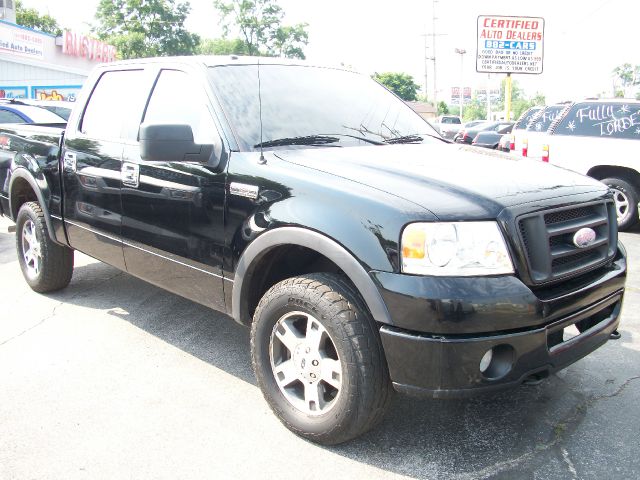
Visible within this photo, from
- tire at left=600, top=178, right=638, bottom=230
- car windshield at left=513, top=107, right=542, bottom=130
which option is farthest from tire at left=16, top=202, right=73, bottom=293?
car windshield at left=513, top=107, right=542, bottom=130

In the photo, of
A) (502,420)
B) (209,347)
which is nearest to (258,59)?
(209,347)

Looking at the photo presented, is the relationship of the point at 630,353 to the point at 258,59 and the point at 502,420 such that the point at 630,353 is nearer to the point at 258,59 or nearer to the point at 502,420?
the point at 502,420

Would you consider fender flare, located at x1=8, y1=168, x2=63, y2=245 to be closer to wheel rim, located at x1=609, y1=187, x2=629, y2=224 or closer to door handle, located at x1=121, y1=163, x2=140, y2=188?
door handle, located at x1=121, y1=163, x2=140, y2=188

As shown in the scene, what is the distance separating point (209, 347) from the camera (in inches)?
168

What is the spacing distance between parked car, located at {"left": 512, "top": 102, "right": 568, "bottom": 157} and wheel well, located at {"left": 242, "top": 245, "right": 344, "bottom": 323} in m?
6.78

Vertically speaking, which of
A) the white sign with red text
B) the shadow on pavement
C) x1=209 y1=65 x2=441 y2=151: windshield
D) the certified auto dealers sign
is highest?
the white sign with red text

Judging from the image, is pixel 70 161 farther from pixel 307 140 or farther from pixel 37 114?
pixel 37 114

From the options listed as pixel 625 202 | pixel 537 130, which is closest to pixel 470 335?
pixel 625 202

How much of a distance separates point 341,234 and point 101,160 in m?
2.21

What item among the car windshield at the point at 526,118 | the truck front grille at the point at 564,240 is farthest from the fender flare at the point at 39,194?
the car windshield at the point at 526,118

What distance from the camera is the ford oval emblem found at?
2842 millimetres

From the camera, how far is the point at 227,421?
326 cm

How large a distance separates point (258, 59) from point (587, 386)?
9.21 ft

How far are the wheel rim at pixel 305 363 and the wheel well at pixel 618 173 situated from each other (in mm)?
6920
